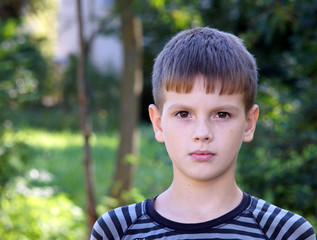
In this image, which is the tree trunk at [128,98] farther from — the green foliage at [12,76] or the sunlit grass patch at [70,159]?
the green foliage at [12,76]

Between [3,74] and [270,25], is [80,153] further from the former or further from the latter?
[270,25]

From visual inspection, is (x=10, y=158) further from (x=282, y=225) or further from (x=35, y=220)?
(x=282, y=225)

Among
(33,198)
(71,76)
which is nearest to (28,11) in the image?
(71,76)

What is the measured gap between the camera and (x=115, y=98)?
1605 cm

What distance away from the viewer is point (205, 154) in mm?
1695

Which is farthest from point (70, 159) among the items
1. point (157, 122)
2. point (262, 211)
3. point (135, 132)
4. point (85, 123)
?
point (262, 211)

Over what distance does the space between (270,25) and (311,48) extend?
0.52m

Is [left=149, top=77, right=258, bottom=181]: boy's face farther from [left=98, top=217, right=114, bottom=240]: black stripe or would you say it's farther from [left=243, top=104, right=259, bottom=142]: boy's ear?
[left=98, top=217, right=114, bottom=240]: black stripe

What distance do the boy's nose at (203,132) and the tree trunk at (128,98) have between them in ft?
14.0

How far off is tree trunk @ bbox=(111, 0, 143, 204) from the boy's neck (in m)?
4.14

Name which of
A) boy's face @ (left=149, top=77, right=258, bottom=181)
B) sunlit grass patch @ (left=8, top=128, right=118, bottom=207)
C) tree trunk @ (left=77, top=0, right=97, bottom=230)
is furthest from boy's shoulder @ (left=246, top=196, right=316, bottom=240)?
sunlit grass patch @ (left=8, top=128, right=118, bottom=207)

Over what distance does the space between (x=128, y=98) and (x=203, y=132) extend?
15.1 feet

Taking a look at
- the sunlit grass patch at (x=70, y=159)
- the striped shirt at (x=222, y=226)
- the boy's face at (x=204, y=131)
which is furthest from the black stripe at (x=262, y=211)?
the sunlit grass patch at (x=70, y=159)

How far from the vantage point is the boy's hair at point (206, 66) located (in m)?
1.72
